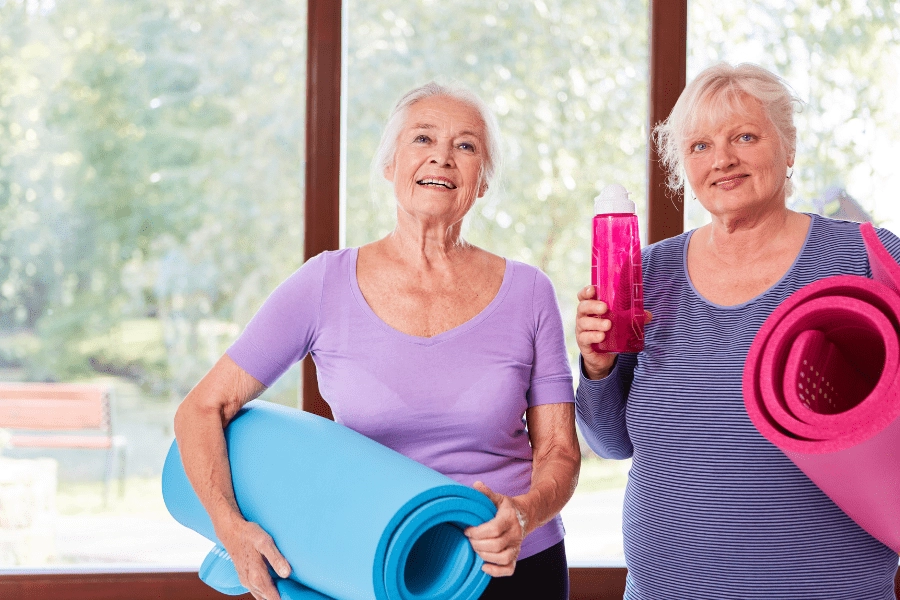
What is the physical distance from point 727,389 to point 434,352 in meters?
0.43

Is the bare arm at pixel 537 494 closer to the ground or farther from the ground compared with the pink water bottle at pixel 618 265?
closer to the ground

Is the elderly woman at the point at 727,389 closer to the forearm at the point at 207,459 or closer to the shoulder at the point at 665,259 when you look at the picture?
the shoulder at the point at 665,259

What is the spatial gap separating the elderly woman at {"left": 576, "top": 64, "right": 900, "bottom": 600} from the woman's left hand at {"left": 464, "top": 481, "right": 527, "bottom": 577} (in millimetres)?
274

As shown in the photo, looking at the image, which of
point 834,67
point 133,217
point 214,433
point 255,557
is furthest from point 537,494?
point 834,67

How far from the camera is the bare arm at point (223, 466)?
1.08 metres

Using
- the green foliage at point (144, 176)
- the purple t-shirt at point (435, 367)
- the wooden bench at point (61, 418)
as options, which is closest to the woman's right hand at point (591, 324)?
the purple t-shirt at point (435, 367)

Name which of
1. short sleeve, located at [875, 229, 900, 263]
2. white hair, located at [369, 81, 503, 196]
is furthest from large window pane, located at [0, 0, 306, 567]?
short sleeve, located at [875, 229, 900, 263]

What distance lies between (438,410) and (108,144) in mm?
1267

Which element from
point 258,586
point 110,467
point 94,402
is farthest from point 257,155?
point 258,586

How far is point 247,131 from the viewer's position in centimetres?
200

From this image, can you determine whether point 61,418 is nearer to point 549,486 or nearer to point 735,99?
point 549,486

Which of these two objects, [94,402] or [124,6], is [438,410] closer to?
[94,402]

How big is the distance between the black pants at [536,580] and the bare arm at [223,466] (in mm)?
332

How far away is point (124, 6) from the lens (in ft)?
6.43
